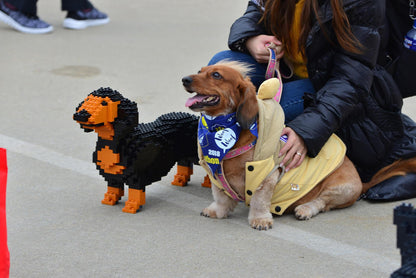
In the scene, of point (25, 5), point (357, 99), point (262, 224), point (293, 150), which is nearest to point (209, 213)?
point (262, 224)

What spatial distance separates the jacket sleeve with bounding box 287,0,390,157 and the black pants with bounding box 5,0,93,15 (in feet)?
15.7

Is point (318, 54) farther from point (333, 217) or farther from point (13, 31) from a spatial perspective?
point (13, 31)

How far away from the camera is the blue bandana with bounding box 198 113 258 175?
301 cm

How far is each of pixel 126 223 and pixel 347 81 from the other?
4.40 feet

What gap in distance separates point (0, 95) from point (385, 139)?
3273 millimetres

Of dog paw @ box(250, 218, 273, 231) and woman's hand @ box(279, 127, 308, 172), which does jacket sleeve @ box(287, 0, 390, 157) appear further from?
dog paw @ box(250, 218, 273, 231)

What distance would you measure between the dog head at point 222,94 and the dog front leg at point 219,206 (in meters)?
0.43

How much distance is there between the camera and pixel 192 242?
298 cm

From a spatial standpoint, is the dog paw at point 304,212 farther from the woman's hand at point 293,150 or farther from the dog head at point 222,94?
the dog head at point 222,94

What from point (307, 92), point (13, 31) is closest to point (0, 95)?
point (13, 31)

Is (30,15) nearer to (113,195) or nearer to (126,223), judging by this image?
(113,195)

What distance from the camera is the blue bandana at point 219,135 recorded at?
301 centimetres

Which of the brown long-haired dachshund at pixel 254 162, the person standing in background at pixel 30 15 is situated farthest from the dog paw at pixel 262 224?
the person standing in background at pixel 30 15

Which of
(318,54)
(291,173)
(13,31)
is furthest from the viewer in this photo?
(13,31)
